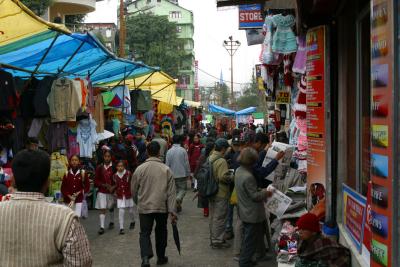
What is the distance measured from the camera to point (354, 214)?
17.2ft

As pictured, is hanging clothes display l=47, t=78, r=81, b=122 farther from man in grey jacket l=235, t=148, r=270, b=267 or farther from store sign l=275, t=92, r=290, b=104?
store sign l=275, t=92, r=290, b=104

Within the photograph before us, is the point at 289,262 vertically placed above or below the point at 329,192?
below

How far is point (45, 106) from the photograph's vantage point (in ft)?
30.5

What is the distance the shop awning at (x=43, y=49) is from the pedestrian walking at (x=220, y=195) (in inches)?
103

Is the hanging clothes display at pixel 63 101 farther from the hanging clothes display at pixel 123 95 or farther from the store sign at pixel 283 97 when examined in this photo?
the hanging clothes display at pixel 123 95

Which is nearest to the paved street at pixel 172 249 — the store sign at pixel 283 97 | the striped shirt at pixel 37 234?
the store sign at pixel 283 97

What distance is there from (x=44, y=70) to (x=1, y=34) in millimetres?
3485

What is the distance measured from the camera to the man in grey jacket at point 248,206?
23.4 ft

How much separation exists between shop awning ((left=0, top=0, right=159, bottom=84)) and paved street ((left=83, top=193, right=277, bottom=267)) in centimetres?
308

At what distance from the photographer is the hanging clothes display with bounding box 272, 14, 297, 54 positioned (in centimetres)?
722

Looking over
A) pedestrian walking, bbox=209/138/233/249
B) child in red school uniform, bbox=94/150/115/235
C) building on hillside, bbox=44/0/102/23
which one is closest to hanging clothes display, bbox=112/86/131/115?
child in red school uniform, bbox=94/150/115/235

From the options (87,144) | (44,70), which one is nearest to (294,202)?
(87,144)

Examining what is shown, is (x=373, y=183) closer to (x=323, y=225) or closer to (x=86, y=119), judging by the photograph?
(x=323, y=225)

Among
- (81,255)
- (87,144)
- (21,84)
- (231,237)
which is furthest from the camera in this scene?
(87,144)
